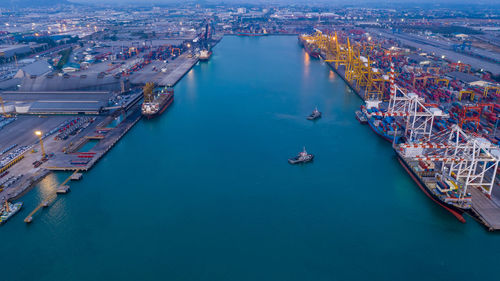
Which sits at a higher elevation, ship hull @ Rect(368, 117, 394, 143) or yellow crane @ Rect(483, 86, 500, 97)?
yellow crane @ Rect(483, 86, 500, 97)

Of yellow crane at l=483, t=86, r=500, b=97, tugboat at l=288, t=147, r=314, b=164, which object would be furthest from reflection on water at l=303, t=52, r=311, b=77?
tugboat at l=288, t=147, r=314, b=164

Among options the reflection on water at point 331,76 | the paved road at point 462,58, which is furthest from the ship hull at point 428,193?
the paved road at point 462,58

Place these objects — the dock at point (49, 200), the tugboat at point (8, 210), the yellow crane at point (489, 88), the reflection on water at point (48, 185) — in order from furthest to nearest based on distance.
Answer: the yellow crane at point (489, 88)
the reflection on water at point (48, 185)
the dock at point (49, 200)
the tugboat at point (8, 210)

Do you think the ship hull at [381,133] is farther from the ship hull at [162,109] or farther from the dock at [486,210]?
the ship hull at [162,109]

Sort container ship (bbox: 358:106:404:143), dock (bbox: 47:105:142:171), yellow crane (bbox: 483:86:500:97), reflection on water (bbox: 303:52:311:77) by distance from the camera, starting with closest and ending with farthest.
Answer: dock (bbox: 47:105:142:171), container ship (bbox: 358:106:404:143), yellow crane (bbox: 483:86:500:97), reflection on water (bbox: 303:52:311:77)

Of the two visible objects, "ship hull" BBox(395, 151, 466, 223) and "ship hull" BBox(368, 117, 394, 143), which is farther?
"ship hull" BBox(368, 117, 394, 143)

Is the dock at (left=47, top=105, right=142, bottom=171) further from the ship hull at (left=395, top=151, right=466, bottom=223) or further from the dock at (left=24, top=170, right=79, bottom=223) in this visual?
the ship hull at (left=395, top=151, right=466, bottom=223)

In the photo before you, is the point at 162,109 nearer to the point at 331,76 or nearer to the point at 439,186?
the point at 439,186
